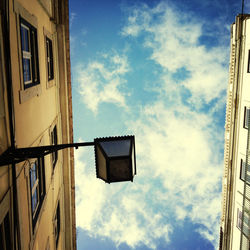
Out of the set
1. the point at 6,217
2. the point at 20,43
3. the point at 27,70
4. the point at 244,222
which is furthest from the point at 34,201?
the point at 244,222

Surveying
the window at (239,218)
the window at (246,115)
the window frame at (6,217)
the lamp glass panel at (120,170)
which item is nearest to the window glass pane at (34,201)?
the window frame at (6,217)

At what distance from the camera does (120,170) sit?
4.71m

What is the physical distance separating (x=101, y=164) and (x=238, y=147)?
14023 millimetres

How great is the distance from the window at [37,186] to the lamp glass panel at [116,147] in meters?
3.70

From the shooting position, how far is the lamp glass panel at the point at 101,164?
4.76m

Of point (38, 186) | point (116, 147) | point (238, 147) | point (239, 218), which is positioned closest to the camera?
point (116, 147)

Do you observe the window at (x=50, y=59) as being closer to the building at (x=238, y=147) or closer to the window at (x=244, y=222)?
the building at (x=238, y=147)

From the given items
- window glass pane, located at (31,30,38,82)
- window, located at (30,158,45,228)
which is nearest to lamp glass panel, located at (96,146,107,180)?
window, located at (30,158,45,228)

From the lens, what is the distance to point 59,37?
1187 cm

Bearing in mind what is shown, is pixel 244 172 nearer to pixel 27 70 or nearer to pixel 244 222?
pixel 244 222

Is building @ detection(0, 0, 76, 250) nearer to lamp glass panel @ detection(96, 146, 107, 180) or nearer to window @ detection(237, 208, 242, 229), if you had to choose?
lamp glass panel @ detection(96, 146, 107, 180)

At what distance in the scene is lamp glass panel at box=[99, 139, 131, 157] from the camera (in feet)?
15.5

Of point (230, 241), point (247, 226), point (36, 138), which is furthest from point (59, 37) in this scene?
point (230, 241)

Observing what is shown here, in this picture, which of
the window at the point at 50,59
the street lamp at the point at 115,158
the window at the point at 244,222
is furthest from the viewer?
the window at the point at 244,222
